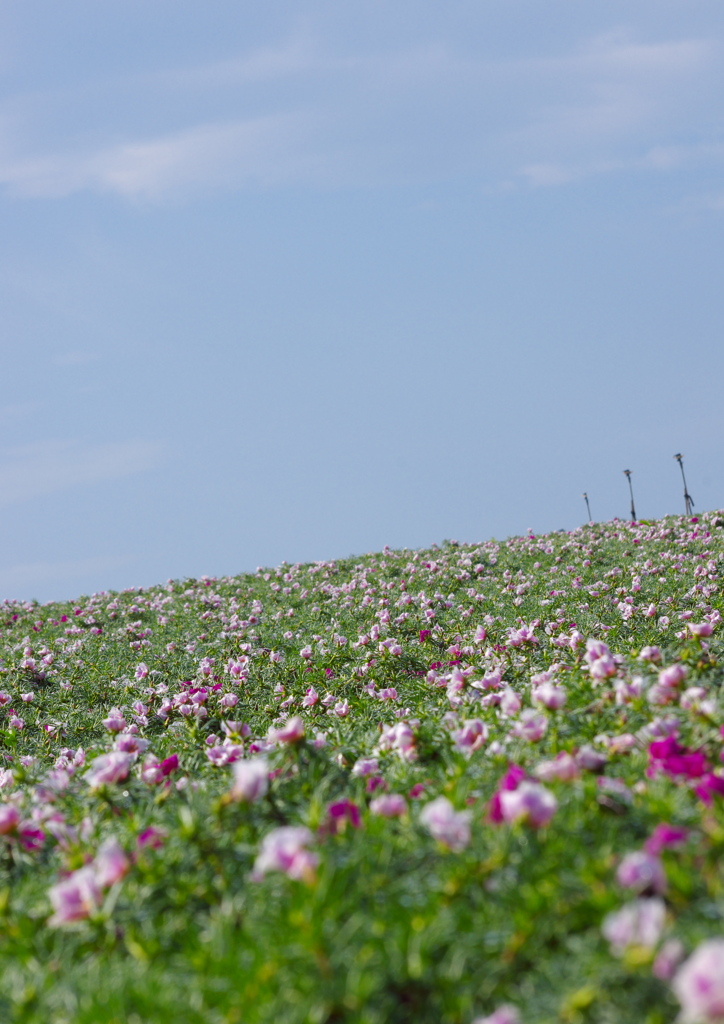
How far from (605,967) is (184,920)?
1738mm

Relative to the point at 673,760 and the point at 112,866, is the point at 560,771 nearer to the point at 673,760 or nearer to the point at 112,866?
the point at 673,760

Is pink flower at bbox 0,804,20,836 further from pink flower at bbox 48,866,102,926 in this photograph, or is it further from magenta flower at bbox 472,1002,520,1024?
magenta flower at bbox 472,1002,520,1024

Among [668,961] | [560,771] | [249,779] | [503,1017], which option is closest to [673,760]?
[560,771]

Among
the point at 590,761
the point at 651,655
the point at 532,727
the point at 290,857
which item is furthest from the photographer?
the point at 651,655

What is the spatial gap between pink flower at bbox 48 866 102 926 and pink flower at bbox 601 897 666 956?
6.49ft

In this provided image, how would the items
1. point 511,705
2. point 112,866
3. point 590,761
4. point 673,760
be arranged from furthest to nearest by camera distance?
point 511,705 → point 590,761 → point 673,760 → point 112,866

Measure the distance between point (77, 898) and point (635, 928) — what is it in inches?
83.3

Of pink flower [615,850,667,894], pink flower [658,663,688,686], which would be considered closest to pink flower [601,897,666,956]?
pink flower [615,850,667,894]

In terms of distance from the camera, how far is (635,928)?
2.75 m

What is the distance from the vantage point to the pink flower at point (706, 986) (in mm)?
2268

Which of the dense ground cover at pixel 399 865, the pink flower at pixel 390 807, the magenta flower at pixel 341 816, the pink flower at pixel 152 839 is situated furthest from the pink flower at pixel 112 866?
the pink flower at pixel 390 807

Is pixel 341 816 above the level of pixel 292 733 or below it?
below

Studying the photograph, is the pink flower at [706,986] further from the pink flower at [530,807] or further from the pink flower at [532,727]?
the pink flower at [532,727]

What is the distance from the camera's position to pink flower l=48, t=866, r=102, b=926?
3424mm
